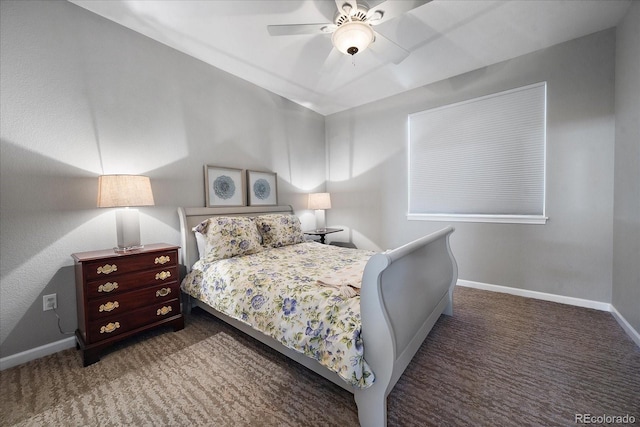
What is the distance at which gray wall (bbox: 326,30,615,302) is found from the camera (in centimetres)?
247

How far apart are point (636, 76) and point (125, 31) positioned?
4397 millimetres

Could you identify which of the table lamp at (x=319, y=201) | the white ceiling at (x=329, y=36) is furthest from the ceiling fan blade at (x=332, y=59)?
the table lamp at (x=319, y=201)

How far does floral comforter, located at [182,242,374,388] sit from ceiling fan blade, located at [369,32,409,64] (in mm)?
1915

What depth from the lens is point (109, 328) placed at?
1.90m

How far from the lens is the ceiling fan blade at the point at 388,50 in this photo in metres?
2.16

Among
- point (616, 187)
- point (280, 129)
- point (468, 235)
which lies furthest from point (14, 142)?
point (616, 187)

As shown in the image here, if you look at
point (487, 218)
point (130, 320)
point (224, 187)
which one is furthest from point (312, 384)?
point (487, 218)

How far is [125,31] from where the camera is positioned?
234 cm

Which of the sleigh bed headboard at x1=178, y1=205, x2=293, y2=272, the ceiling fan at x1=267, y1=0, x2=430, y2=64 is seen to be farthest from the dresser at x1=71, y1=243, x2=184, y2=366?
the ceiling fan at x1=267, y1=0, x2=430, y2=64

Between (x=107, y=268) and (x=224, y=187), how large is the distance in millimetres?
1473

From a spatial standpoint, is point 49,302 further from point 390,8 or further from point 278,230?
point 390,8

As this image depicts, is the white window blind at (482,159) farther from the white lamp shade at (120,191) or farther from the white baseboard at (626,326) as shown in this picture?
the white lamp shade at (120,191)

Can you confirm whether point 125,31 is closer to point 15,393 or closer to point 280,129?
point 280,129

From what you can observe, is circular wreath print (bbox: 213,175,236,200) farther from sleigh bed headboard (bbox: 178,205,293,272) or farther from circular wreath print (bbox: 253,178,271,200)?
circular wreath print (bbox: 253,178,271,200)
